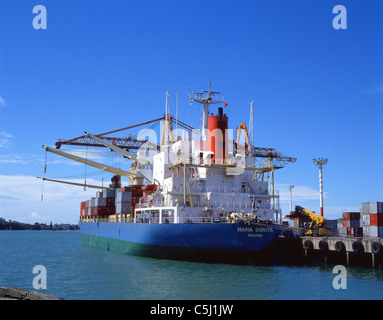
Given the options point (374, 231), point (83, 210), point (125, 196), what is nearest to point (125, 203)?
point (125, 196)

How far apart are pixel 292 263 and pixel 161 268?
10.8 metres

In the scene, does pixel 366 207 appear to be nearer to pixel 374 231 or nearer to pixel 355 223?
pixel 374 231

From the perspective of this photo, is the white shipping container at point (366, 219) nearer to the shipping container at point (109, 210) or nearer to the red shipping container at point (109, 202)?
the shipping container at point (109, 210)

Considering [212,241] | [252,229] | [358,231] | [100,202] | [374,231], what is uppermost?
[100,202]

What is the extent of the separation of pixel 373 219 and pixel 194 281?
22928mm

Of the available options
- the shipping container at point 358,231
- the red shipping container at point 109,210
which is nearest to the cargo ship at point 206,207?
the red shipping container at point 109,210

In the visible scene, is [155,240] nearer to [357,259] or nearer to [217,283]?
[217,283]

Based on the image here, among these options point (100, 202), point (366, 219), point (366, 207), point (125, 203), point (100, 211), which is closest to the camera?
point (366, 219)

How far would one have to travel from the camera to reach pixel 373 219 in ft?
118

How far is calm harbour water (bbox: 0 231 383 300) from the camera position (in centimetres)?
1781

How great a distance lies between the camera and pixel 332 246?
95.6ft
